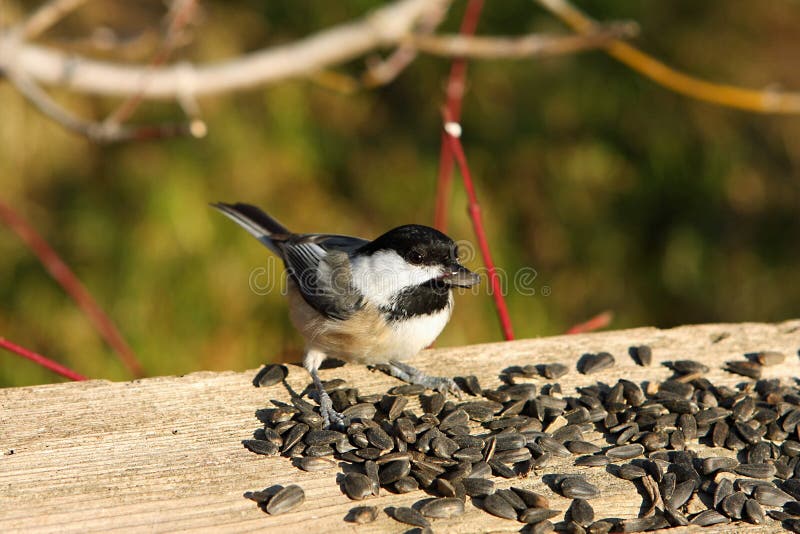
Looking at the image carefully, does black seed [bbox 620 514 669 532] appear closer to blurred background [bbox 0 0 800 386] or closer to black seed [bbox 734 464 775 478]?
black seed [bbox 734 464 775 478]

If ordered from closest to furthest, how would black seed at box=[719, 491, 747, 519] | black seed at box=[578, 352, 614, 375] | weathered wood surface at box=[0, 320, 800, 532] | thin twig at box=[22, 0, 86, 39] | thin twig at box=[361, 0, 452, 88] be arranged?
weathered wood surface at box=[0, 320, 800, 532] < black seed at box=[719, 491, 747, 519] < black seed at box=[578, 352, 614, 375] < thin twig at box=[22, 0, 86, 39] < thin twig at box=[361, 0, 452, 88]

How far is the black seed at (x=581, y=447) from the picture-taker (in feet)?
6.59

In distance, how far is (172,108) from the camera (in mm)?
4480

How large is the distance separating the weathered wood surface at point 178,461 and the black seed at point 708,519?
0.06 m

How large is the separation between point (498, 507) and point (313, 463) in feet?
1.37

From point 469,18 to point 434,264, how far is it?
822 mm

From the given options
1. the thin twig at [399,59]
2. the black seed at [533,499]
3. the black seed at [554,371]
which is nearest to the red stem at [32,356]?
the black seed at [533,499]

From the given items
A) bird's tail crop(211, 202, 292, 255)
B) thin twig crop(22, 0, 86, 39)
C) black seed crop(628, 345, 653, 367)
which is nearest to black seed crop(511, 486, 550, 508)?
black seed crop(628, 345, 653, 367)

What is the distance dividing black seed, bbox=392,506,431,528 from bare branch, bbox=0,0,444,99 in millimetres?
1813

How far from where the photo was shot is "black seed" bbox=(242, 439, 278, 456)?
1.93m

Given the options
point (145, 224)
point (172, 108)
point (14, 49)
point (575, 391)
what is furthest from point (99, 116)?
point (575, 391)

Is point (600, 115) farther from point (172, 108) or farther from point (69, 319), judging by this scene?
point (69, 319)

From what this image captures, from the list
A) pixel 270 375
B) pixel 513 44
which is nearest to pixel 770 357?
pixel 513 44

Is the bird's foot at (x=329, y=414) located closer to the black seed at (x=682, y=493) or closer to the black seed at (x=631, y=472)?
the black seed at (x=631, y=472)
